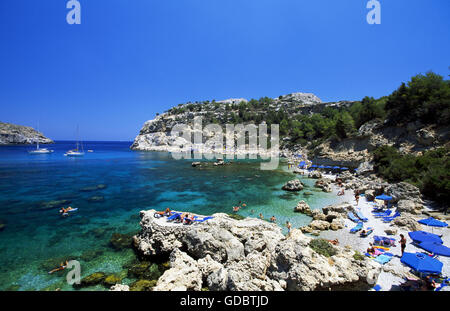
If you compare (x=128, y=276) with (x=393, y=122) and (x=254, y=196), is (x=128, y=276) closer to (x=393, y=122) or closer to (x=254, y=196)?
(x=254, y=196)

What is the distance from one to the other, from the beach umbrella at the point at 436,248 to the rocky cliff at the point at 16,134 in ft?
548

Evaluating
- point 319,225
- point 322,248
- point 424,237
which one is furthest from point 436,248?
point 319,225

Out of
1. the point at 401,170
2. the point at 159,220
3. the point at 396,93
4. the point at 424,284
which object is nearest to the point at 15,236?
the point at 159,220

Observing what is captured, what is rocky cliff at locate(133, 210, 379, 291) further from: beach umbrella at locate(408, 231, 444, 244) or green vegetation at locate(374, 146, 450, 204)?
green vegetation at locate(374, 146, 450, 204)

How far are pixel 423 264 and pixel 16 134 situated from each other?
16715 centimetres

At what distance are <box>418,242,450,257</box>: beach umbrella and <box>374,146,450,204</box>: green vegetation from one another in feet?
29.2

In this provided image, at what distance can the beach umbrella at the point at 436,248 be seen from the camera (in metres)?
8.20

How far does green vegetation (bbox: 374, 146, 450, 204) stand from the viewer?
49.6ft

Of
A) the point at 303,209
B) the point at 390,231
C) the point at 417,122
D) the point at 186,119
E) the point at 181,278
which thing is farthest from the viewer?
the point at 186,119

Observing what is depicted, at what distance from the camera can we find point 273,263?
7504mm

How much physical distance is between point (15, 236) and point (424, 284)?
71.5 feet

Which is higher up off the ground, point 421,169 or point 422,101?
point 422,101

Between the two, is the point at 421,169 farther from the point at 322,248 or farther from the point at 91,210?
the point at 91,210

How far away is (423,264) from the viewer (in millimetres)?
7172
